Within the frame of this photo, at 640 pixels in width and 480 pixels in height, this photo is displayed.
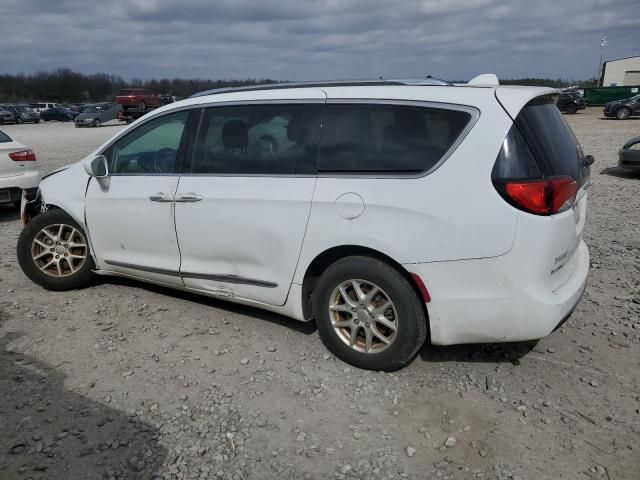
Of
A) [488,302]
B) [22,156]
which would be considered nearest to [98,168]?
[488,302]

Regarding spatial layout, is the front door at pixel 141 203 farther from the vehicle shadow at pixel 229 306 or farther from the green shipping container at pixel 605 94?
the green shipping container at pixel 605 94

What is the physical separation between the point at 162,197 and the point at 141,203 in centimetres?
24

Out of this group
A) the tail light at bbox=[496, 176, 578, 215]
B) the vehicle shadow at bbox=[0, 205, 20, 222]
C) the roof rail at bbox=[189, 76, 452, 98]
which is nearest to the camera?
the tail light at bbox=[496, 176, 578, 215]

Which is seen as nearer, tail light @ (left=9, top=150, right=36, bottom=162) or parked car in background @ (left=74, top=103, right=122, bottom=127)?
tail light @ (left=9, top=150, right=36, bottom=162)

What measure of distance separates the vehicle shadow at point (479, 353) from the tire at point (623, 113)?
107 feet

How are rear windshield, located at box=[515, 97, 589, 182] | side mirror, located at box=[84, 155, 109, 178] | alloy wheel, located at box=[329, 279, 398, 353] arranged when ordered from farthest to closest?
1. side mirror, located at box=[84, 155, 109, 178]
2. alloy wheel, located at box=[329, 279, 398, 353]
3. rear windshield, located at box=[515, 97, 589, 182]

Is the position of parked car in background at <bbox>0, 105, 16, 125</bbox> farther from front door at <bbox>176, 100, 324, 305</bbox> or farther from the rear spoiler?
the rear spoiler

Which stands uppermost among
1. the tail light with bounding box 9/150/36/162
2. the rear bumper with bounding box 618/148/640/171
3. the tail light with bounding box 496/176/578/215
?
the tail light with bounding box 496/176/578/215

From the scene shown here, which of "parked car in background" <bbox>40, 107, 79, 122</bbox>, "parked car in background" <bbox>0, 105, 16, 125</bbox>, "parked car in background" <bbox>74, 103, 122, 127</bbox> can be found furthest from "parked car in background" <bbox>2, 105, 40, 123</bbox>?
"parked car in background" <bbox>74, 103, 122, 127</bbox>

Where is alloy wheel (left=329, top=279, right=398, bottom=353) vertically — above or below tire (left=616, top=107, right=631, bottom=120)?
above

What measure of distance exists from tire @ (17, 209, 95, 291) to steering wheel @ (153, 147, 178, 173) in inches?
41.8

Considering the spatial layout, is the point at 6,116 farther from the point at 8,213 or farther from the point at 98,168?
the point at 98,168

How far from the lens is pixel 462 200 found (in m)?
3.02

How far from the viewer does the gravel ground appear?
2707mm
